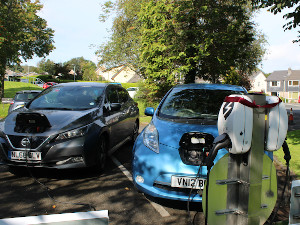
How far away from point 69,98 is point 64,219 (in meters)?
4.49

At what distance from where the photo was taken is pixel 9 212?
3.53m

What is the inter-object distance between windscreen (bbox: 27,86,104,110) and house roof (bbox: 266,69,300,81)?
263 feet

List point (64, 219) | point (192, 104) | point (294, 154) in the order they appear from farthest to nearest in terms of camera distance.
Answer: point (294, 154)
point (192, 104)
point (64, 219)

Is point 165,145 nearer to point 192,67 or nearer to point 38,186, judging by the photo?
point 38,186

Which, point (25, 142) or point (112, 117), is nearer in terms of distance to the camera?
point (25, 142)

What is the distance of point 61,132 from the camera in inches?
177

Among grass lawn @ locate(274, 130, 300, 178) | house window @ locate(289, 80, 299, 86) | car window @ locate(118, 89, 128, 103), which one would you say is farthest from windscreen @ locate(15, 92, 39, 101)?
house window @ locate(289, 80, 299, 86)

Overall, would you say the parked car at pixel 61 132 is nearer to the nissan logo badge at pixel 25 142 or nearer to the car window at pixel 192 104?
the nissan logo badge at pixel 25 142

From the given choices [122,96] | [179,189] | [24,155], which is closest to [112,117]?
[122,96]

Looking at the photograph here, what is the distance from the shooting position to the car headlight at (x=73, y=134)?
4.50m

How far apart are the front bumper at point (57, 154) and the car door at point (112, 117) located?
1.12m

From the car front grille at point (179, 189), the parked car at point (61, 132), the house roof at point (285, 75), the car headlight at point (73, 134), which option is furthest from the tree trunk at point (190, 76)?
the house roof at point (285, 75)

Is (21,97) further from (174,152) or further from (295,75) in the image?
(295,75)

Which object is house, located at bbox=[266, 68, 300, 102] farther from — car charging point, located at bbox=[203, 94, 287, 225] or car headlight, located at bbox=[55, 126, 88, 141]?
car charging point, located at bbox=[203, 94, 287, 225]
